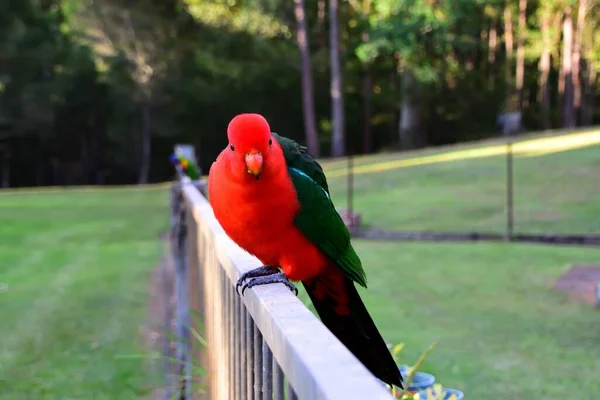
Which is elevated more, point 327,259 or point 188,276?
point 327,259

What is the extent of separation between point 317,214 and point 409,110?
27.2 metres

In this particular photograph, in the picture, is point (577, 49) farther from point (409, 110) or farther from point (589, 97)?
point (409, 110)

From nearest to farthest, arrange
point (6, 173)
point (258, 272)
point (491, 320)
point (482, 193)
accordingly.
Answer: point (258, 272)
point (491, 320)
point (482, 193)
point (6, 173)

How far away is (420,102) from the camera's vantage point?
29.3m

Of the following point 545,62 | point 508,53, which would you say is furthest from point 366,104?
point 545,62

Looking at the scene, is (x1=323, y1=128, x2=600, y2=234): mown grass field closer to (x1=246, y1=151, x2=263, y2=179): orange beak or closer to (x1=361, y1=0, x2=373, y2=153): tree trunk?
(x1=246, y1=151, x2=263, y2=179): orange beak

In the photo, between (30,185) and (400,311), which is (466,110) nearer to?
(30,185)

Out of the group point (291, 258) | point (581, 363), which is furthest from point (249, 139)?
point (581, 363)

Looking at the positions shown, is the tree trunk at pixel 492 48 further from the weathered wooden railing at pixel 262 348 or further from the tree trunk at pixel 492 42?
the weathered wooden railing at pixel 262 348

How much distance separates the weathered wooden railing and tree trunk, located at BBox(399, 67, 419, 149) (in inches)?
998

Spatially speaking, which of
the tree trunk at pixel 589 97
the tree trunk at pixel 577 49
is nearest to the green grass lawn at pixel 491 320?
the tree trunk at pixel 577 49

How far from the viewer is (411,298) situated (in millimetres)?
6637

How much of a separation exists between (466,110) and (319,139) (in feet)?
20.5

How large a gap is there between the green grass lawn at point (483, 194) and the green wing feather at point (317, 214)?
9.91 meters
